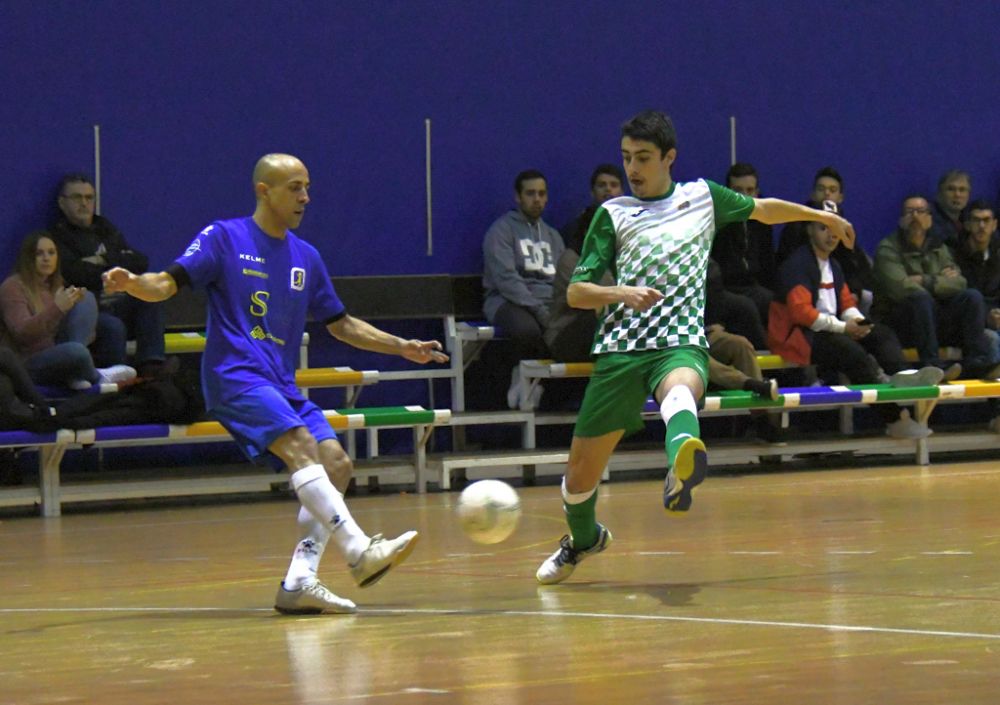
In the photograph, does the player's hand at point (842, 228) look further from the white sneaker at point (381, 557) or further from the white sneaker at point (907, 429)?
the white sneaker at point (907, 429)

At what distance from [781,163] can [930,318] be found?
1.92 meters

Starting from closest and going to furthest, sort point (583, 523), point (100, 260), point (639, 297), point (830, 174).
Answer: point (639, 297) → point (583, 523) → point (100, 260) → point (830, 174)

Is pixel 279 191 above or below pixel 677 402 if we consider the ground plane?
above

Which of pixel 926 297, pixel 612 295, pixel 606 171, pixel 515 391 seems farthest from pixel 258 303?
pixel 926 297

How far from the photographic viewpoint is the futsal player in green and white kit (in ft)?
19.7

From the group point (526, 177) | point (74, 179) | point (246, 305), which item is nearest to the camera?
point (246, 305)

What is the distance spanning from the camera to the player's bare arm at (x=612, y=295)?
18.6 feet

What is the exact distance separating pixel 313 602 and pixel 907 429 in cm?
749

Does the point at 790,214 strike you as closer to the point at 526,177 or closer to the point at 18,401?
the point at 18,401

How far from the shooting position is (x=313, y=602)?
5.36 m

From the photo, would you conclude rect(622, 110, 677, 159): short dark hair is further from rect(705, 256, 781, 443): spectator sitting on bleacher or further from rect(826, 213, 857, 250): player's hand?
rect(705, 256, 781, 443): spectator sitting on bleacher

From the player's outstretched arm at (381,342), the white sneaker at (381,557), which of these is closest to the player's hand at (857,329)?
the player's outstretched arm at (381,342)

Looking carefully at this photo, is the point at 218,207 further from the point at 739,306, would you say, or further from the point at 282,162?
the point at 282,162

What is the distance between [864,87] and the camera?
13633 millimetres
